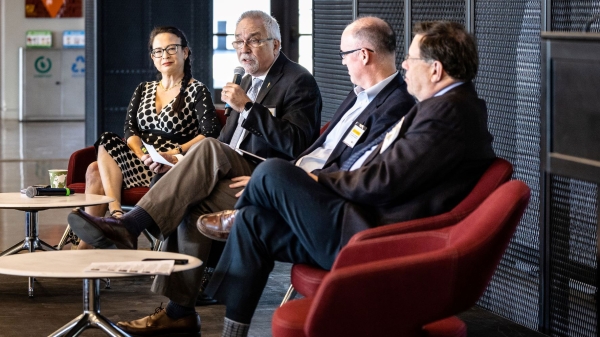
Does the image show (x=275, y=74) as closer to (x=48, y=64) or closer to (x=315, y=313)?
(x=315, y=313)

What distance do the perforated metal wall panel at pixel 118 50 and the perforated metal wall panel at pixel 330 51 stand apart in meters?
3.11

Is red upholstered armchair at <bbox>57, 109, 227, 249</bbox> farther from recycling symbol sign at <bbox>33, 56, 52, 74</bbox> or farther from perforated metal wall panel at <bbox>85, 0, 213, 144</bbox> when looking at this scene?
recycling symbol sign at <bbox>33, 56, 52, 74</bbox>

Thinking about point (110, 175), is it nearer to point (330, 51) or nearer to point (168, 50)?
point (168, 50)

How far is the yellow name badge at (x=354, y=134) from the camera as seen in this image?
3.59 metres

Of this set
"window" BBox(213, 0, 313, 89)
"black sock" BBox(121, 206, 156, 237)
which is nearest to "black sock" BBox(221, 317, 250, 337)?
"black sock" BBox(121, 206, 156, 237)

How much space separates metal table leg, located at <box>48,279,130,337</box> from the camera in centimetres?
323

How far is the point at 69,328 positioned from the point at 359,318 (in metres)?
1.31

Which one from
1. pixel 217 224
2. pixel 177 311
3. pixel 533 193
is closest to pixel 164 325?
pixel 177 311

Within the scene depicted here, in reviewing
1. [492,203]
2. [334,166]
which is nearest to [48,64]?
[334,166]

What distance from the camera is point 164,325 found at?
382 cm

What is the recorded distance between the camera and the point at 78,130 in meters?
14.0

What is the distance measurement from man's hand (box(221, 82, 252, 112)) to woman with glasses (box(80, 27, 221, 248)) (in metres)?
0.82

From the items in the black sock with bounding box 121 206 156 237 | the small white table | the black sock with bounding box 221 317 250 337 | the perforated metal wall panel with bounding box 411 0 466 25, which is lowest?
the black sock with bounding box 221 317 250 337

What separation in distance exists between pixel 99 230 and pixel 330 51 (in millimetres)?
2605
